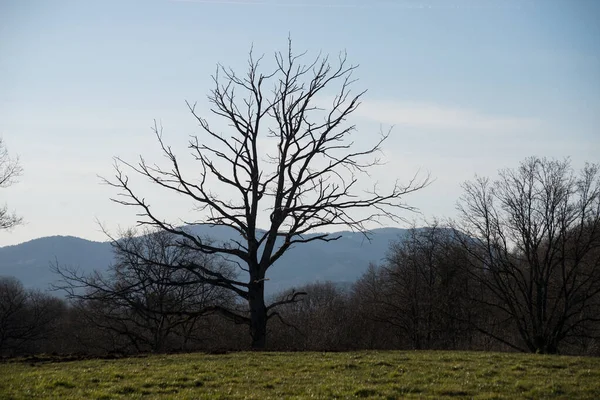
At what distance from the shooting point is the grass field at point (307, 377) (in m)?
10.6

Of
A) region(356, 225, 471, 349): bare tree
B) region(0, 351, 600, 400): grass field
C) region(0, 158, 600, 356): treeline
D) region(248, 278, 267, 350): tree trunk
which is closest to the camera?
region(0, 351, 600, 400): grass field

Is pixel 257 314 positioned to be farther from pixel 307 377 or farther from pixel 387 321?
pixel 387 321

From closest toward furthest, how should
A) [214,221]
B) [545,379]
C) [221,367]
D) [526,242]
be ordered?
[545,379] → [221,367] → [214,221] → [526,242]

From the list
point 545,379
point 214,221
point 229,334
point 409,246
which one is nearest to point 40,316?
point 229,334

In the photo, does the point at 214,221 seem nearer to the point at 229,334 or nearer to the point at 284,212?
the point at 284,212

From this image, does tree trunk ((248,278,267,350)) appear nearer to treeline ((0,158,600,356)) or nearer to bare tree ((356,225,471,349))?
treeline ((0,158,600,356))

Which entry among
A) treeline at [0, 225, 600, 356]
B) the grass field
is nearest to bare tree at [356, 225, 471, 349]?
treeline at [0, 225, 600, 356]

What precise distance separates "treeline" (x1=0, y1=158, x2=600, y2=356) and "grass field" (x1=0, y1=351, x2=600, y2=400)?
20.7 feet

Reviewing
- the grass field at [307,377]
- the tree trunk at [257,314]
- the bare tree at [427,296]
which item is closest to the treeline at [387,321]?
the bare tree at [427,296]

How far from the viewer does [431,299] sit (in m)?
48.0

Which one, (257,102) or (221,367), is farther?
(257,102)

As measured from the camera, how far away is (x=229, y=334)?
5100 centimetres

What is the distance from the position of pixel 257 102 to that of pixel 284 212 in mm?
4665

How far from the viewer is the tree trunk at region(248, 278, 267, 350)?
21.6m
